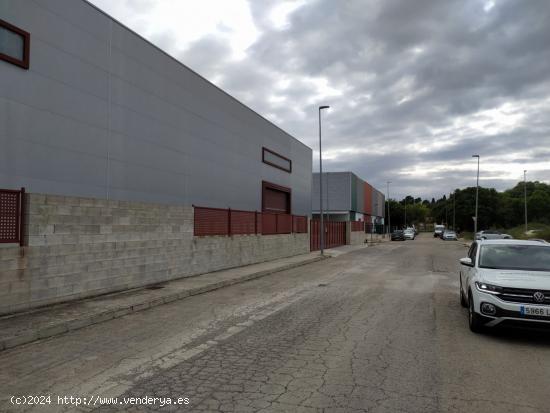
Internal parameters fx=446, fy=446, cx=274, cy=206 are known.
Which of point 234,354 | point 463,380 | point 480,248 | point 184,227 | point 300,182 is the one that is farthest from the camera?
point 300,182

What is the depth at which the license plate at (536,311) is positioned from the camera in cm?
651

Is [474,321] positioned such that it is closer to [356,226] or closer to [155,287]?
[155,287]

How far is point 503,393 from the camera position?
4.73 metres

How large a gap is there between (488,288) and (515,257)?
5.35 feet

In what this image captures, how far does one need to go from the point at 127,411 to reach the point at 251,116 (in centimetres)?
2306

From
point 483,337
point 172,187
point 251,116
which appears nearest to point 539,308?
point 483,337

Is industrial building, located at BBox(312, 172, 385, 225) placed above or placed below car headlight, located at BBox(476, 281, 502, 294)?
above

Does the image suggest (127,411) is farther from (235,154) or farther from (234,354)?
(235,154)

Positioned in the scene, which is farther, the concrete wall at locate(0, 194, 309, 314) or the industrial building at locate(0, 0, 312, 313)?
the industrial building at locate(0, 0, 312, 313)

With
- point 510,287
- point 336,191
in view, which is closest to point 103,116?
point 510,287

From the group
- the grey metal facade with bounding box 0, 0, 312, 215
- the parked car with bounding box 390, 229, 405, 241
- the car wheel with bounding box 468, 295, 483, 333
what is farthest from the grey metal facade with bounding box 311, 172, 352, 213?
the car wheel with bounding box 468, 295, 483, 333

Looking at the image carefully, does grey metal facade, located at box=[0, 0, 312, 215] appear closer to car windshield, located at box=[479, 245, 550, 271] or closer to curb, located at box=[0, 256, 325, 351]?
curb, located at box=[0, 256, 325, 351]

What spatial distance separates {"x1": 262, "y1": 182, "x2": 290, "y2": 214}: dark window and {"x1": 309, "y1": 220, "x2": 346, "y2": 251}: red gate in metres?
2.49

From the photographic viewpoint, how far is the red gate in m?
32.3
